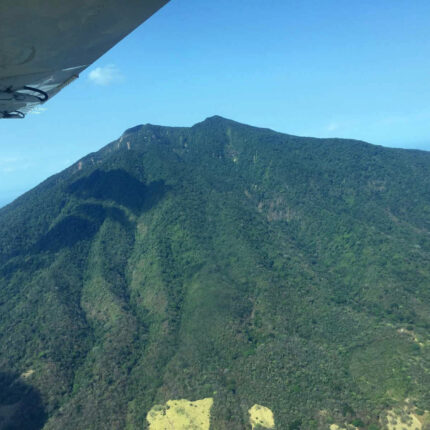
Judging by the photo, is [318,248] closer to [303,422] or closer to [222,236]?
[222,236]

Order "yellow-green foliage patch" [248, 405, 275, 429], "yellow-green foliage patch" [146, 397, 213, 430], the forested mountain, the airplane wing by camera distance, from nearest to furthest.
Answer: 1. the airplane wing
2. "yellow-green foliage patch" [248, 405, 275, 429]
3. "yellow-green foliage patch" [146, 397, 213, 430]
4. the forested mountain

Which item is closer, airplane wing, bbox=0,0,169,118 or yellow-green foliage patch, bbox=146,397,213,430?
airplane wing, bbox=0,0,169,118

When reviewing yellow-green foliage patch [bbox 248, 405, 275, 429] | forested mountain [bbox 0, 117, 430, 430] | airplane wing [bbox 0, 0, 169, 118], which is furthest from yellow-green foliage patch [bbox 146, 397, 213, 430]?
airplane wing [bbox 0, 0, 169, 118]

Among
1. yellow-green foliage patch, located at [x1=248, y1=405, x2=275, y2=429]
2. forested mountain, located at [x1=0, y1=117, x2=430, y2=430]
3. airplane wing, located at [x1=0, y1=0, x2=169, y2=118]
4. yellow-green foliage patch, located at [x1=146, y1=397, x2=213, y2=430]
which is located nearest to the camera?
airplane wing, located at [x1=0, y1=0, x2=169, y2=118]

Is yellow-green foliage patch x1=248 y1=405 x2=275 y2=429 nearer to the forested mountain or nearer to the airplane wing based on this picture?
the forested mountain

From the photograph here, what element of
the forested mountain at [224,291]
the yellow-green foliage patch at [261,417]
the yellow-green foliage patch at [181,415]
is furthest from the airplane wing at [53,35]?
the yellow-green foliage patch at [181,415]

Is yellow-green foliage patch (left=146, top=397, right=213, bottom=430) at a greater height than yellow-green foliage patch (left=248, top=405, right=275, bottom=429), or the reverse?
yellow-green foliage patch (left=146, top=397, right=213, bottom=430)

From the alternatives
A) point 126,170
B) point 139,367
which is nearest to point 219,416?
point 139,367
